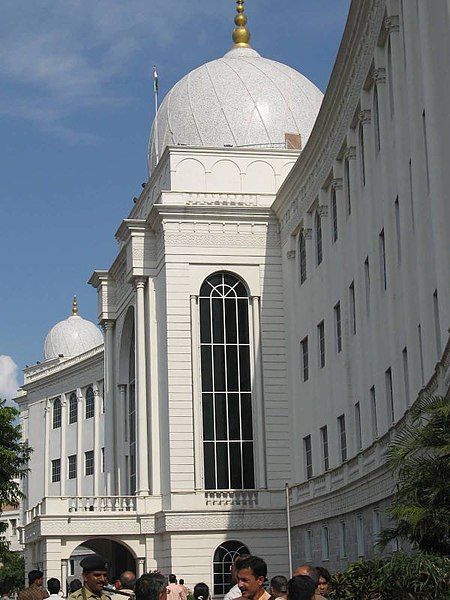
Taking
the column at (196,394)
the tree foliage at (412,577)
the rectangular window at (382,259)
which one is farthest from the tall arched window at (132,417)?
the tree foliage at (412,577)

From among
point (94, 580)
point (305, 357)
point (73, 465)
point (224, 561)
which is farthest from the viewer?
point (73, 465)

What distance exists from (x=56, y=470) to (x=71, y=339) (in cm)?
1255

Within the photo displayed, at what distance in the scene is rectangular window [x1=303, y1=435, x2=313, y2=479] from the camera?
4480 centimetres

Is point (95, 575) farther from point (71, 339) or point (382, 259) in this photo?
point (71, 339)

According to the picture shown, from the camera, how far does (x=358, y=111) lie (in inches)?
1388

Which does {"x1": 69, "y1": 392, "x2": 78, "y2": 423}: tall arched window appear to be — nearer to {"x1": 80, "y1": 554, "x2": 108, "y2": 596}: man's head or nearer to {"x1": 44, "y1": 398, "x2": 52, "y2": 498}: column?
{"x1": 44, "y1": 398, "x2": 52, "y2": 498}: column

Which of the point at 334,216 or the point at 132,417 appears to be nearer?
the point at 334,216

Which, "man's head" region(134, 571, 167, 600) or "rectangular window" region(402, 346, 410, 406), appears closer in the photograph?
"man's head" region(134, 571, 167, 600)

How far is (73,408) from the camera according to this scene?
78.7 meters

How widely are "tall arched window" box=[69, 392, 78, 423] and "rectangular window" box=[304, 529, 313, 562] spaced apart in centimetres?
3578

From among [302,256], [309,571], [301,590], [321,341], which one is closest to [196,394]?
[302,256]

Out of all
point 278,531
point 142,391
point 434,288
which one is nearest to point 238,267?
point 142,391

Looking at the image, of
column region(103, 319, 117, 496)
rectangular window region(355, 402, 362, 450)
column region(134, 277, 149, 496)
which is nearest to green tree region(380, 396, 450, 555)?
rectangular window region(355, 402, 362, 450)

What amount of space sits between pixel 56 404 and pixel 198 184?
108 ft
